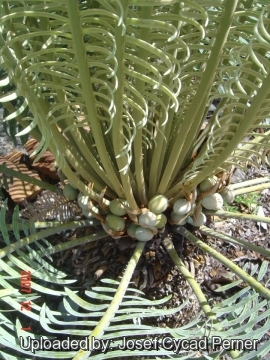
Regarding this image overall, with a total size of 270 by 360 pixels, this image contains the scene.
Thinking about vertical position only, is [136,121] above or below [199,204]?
above

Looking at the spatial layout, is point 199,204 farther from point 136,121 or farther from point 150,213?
point 136,121

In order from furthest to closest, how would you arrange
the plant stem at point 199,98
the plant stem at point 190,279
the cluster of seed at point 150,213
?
the cluster of seed at point 150,213
the plant stem at point 190,279
the plant stem at point 199,98

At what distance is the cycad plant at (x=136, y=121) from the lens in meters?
0.63

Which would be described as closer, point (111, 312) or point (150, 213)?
point (111, 312)

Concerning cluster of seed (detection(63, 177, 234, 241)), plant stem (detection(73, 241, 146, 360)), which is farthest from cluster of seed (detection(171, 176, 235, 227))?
plant stem (detection(73, 241, 146, 360))

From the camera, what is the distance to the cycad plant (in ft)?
2.06

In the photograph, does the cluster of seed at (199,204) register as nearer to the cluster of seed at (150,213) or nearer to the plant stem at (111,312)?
the cluster of seed at (150,213)

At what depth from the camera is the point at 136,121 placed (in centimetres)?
75

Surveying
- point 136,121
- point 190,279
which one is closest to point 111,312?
point 190,279

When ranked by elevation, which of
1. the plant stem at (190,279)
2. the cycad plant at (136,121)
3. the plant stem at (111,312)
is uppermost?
the cycad plant at (136,121)

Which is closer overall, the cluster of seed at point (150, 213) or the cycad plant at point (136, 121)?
the cycad plant at point (136, 121)

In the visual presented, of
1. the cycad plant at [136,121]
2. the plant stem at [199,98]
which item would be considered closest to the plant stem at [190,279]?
the cycad plant at [136,121]

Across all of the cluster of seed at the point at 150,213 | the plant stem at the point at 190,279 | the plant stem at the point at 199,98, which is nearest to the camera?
→ the plant stem at the point at 199,98

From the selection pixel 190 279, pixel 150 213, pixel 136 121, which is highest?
pixel 136 121
